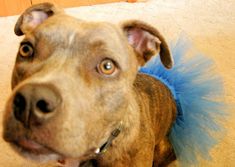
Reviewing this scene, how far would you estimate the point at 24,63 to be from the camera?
57.0 inches

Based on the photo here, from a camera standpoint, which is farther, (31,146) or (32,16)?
(32,16)

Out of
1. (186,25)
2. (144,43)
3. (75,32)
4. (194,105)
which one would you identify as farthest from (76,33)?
(186,25)

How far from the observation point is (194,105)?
86.4 inches

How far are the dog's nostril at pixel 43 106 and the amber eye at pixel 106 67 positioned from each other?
1.04ft

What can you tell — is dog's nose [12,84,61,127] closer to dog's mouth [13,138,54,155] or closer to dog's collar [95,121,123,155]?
dog's mouth [13,138,54,155]

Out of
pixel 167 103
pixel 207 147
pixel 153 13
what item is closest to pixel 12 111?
pixel 167 103

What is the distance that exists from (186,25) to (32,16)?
187 cm

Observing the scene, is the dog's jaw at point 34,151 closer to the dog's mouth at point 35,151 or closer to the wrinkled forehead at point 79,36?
the dog's mouth at point 35,151

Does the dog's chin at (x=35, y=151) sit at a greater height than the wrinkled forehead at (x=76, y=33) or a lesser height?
lesser

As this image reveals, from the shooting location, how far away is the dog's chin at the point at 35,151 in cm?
123

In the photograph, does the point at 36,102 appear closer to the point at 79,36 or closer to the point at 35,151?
the point at 35,151

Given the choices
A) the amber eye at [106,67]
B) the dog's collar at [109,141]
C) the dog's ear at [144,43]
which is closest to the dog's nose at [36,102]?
the amber eye at [106,67]

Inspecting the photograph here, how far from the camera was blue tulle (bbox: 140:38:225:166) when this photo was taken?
2193 mm

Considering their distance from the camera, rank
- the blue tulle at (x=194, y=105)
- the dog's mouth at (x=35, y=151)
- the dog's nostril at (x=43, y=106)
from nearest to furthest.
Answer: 1. the dog's nostril at (x=43, y=106)
2. the dog's mouth at (x=35, y=151)
3. the blue tulle at (x=194, y=105)
